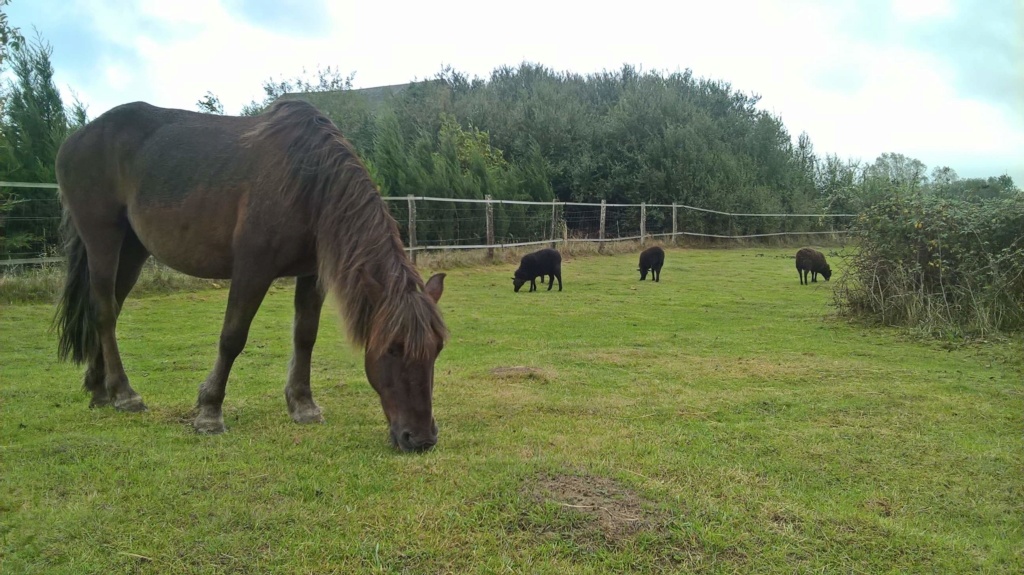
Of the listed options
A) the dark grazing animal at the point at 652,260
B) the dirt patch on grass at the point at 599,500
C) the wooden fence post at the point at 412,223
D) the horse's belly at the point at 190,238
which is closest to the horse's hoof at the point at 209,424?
the horse's belly at the point at 190,238

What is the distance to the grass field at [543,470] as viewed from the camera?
238cm

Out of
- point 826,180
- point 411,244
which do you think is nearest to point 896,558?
point 411,244

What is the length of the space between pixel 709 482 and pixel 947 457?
60.5 inches

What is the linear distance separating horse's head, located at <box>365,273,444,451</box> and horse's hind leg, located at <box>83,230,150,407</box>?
7.56ft

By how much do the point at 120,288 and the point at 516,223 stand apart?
16.0 metres

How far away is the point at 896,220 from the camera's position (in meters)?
8.62

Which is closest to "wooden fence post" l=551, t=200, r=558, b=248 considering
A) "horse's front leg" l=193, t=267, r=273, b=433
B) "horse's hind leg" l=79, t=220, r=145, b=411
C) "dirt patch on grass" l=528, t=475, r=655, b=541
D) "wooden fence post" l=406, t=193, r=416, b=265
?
"wooden fence post" l=406, t=193, r=416, b=265

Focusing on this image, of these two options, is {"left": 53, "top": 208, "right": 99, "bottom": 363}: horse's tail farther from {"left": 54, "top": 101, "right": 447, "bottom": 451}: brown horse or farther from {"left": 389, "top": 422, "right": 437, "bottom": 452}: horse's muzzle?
{"left": 389, "top": 422, "right": 437, "bottom": 452}: horse's muzzle

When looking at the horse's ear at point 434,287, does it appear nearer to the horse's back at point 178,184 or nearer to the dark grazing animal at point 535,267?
the horse's back at point 178,184

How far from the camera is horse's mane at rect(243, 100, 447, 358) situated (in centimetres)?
330

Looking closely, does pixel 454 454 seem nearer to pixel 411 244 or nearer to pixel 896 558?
pixel 896 558

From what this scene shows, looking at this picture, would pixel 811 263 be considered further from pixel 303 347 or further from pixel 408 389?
pixel 408 389

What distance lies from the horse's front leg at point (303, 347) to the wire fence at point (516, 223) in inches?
311

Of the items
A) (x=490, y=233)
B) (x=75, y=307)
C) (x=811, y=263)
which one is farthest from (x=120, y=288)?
(x=811, y=263)
